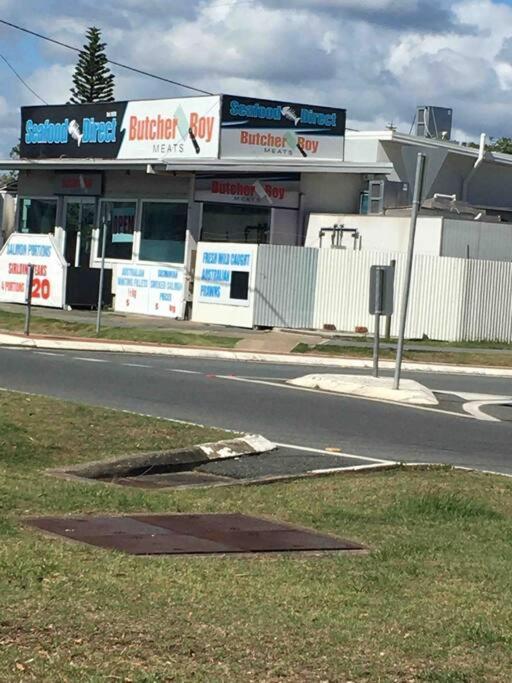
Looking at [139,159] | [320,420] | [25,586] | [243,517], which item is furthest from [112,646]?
[139,159]

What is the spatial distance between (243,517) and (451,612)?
2991mm

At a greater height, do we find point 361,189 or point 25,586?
point 361,189

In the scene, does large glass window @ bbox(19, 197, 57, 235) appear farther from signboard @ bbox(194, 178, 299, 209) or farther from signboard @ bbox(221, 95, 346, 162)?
signboard @ bbox(221, 95, 346, 162)

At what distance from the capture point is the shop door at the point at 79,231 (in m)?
39.4

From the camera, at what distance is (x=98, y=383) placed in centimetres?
1850

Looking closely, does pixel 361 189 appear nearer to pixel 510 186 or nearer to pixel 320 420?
pixel 510 186

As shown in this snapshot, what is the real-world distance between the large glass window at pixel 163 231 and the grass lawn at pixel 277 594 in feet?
82.6

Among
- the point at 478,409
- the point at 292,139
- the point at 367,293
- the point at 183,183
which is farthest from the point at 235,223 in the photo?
the point at 478,409

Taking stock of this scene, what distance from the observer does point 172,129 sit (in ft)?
120

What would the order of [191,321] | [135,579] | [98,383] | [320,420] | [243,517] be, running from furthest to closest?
[191,321] → [98,383] → [320,420] → [243,517] → [135,579]

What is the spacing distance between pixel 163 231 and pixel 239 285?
5.33 metres

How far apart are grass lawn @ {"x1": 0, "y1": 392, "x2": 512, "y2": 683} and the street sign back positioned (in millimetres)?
8095

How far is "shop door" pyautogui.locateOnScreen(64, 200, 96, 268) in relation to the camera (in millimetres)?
39406

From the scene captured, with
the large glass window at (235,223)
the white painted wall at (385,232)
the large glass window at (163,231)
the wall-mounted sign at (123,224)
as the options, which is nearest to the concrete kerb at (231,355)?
the white painted wall at (385,232)
